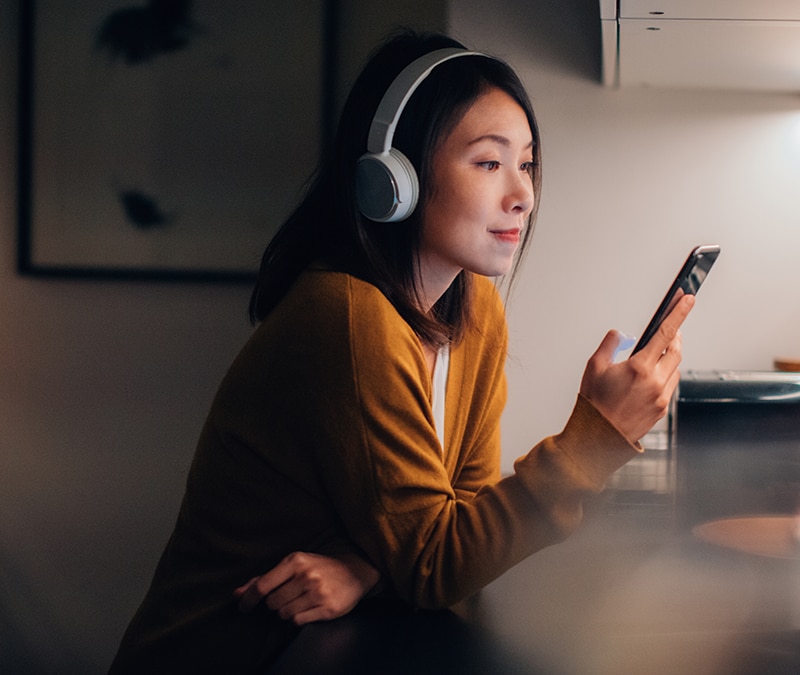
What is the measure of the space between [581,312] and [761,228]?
346 millimetres

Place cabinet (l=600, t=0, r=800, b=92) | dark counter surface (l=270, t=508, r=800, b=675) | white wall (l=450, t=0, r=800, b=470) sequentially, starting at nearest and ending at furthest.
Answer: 1. dark counter surface (l=270, t=508, r=800, b=675)
2. cabinet (l=600, t=0, r=800, b=92)
3. white wall (l=450, t=0, r=800, b=470)

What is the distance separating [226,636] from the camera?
871 millimetres

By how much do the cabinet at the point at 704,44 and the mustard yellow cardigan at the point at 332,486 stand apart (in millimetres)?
575

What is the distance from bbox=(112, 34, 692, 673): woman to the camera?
Result: 815 mm

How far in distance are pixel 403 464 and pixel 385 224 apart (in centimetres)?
31

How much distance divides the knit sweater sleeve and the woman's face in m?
0.15

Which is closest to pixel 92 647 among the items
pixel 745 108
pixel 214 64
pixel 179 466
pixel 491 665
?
pixel 179 466

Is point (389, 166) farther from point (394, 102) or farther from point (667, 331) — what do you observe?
point (667, 331)

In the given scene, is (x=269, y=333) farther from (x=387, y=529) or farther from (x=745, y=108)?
(x=745, y=108)

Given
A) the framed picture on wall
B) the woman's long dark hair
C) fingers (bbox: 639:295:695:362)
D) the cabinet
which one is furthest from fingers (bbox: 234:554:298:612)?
the framed picture on wall

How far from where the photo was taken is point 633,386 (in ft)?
2.70

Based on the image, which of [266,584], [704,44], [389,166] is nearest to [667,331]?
[389,166]

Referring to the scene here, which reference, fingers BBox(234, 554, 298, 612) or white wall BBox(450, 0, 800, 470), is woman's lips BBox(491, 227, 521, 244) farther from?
white wall BBox(450, 0, 800, 470)

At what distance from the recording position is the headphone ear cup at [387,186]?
93 centimetres
